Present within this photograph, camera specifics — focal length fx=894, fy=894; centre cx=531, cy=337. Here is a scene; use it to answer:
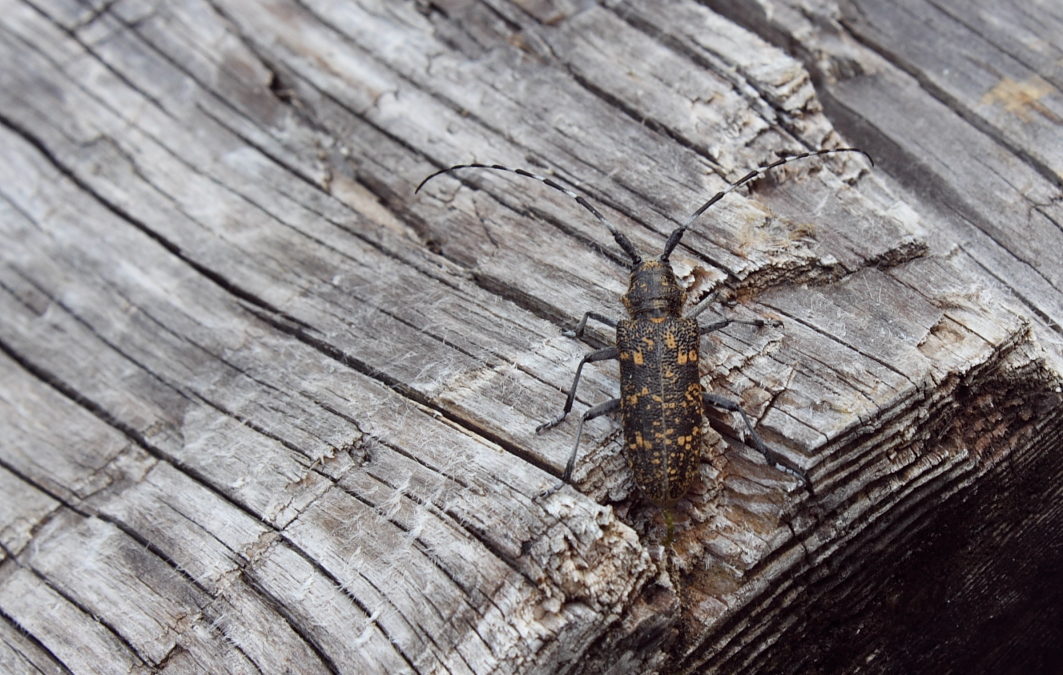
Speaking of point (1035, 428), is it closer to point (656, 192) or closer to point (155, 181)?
point (656, 192)

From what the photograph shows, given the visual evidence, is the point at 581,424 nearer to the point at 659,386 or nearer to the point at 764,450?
the point at 659,386

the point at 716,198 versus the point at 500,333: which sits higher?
the point at 716,198

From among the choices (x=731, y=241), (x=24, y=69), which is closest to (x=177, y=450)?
(x=731, y=241)

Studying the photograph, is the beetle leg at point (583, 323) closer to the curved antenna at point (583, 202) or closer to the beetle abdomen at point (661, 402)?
the beetle abdomen at point (661, 402)

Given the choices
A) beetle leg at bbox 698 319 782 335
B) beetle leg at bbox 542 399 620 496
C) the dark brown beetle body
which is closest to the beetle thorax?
the dark brown beetle body

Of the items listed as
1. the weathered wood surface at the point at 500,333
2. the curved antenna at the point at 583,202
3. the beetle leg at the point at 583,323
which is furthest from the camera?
the curved antenna at the point at 583,202

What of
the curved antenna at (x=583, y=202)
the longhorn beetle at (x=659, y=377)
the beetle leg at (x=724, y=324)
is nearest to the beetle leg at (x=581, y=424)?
the longhorn beetle at (x=659, y=377)

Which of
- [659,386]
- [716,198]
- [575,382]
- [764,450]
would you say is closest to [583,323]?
[575,382]
